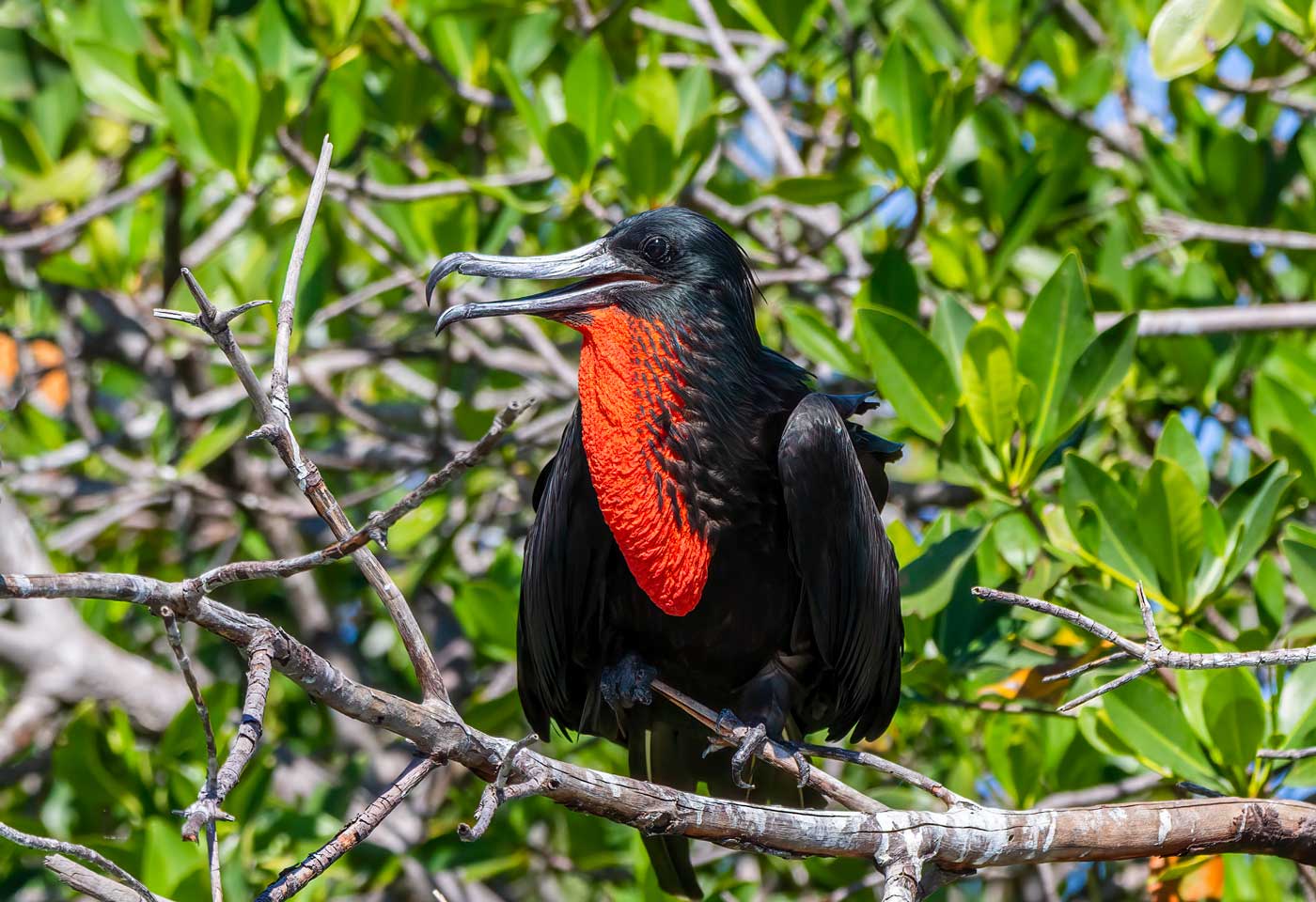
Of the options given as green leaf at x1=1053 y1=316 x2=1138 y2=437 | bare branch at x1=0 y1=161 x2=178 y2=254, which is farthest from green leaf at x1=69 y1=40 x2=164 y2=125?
green leaf at x1=1053 y1=316 x2=1138 y2=437

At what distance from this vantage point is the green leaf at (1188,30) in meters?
2.33

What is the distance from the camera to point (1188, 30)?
2.36 meters

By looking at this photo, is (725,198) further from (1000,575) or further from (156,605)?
(156,605)

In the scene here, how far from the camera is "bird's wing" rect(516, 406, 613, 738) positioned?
2.74 meters

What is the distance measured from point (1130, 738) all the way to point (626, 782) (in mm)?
1101

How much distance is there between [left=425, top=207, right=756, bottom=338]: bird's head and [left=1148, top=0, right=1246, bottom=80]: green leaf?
2.85ft

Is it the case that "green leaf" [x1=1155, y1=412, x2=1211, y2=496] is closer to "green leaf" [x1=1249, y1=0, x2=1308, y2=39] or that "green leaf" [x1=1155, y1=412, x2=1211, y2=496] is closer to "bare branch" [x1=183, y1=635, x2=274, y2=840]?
"green leaf" [x1=1249, y1=0, x2=1308, y2=39]

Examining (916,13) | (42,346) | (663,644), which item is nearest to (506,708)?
(663,644)

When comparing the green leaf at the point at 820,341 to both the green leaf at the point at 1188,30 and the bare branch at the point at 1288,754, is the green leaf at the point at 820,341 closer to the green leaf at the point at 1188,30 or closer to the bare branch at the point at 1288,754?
the green leaf at the point at 1188,30

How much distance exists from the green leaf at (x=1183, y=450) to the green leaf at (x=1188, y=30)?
2.69ft

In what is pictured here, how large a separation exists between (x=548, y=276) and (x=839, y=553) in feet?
2.39

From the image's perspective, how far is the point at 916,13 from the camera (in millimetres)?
4164

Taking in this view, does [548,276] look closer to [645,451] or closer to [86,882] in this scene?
[645,451]

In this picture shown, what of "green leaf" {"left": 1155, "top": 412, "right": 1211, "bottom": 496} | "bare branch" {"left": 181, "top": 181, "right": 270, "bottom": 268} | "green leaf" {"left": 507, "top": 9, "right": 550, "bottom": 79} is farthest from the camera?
"bare branch" {"left": 181, "top": 181, "right": 270, "bottom": 268}
